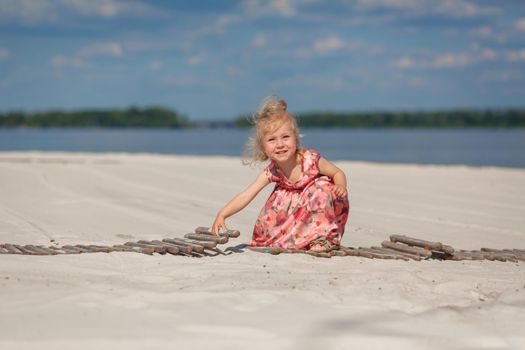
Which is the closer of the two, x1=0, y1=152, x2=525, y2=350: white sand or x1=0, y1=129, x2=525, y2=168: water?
x1=0, y1=152, x2=525, y2=350: white sand

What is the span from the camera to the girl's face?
582 cm

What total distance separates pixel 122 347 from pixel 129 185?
8838mm

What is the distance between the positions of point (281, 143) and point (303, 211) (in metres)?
0.58

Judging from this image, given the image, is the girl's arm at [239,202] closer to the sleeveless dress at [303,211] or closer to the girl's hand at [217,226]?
the girl's hand at [217,226]

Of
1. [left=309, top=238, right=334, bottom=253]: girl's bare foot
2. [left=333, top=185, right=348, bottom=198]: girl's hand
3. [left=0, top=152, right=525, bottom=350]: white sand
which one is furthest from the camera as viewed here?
[left=333, top=185, right=348, bottom=198]: girl's hand

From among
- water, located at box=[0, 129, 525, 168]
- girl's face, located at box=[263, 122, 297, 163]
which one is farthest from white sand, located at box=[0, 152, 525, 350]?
water, located at box=[0, 129, 525, 168]

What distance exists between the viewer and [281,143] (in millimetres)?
5828

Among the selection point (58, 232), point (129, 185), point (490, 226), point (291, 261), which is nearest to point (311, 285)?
point (291, 261)

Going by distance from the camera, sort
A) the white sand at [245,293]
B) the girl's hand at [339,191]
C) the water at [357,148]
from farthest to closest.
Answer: the water at [357,148] < the girl's hand at [339,191] < the white sand at [245,293]

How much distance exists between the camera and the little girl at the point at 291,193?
584cm

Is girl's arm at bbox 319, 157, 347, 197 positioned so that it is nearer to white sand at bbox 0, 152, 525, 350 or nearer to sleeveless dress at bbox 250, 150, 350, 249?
sleeveless dress at bbox 250, 150, 350, 249

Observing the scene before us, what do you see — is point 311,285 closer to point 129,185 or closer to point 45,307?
point 45,307

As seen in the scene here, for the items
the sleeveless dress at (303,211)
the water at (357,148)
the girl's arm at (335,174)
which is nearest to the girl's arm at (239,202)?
the sleeveless dress at (303,211)

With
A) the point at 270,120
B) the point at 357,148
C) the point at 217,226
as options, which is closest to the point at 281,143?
the point at 270,120
